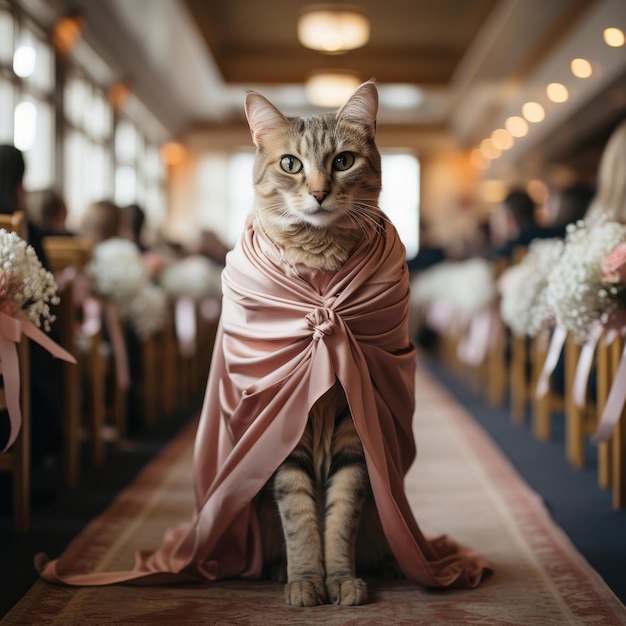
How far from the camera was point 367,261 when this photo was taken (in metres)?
1.95

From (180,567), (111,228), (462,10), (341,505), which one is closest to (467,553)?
(341,505)

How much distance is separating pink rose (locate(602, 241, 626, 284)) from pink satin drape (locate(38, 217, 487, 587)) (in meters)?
0.76

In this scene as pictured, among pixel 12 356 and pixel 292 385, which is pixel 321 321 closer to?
pixel 292 385

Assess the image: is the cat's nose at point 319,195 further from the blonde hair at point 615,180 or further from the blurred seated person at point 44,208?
the blurred seated person at point 44,208

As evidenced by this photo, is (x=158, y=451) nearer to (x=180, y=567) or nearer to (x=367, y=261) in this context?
(x=180, y=567)

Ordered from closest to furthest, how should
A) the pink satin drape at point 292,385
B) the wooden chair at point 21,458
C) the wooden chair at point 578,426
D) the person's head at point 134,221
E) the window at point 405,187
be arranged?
the pink satin drape at point 292,385, the wooden chair at point 21,458, the wooden chair at point 578,426, the person's head at point 134,221, the window at point 405,187

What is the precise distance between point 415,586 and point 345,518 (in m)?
0.34

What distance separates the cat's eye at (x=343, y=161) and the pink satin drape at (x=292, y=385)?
0.57ft

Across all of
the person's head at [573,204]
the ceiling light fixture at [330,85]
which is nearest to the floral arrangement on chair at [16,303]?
the person's head at [573,204]

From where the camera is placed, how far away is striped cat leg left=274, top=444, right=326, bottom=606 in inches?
71.1

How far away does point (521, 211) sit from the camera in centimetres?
518

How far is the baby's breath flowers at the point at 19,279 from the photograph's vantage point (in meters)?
2.14

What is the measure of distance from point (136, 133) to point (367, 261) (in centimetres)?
1042

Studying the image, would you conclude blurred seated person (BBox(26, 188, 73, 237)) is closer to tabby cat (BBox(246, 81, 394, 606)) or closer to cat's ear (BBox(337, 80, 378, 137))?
tabby cat (BBox(246, 81, 394, 606))
